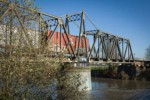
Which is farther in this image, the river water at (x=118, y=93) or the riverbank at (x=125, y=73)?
the riverbank at (x=125, y=73)

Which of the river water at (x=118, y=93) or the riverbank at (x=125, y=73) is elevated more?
the riverbank at (x=125, y=73)

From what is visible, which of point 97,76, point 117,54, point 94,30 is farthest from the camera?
point 97,76

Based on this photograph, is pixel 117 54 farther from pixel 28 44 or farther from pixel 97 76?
pixel 28 44

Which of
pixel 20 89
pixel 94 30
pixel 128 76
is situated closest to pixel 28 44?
pixel 20 89

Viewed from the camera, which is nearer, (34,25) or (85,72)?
(34,25)

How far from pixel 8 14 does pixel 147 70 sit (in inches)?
2916

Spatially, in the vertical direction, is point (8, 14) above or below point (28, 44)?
above

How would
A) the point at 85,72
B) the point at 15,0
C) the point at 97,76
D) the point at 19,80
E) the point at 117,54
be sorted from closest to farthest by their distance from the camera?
1. the point at 19,80
2. the point at 15,0
3. the point at 85,72
4. the point at 117,54
5. the point at 97,76

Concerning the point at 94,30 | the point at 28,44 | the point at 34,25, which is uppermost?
the point at 94,30

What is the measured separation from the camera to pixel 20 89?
41.5ft

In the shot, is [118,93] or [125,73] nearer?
[118,93]

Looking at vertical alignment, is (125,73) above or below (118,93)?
above

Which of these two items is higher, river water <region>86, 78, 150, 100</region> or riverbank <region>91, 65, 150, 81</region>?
riverbank <region>91, 65, 150, 81</region>

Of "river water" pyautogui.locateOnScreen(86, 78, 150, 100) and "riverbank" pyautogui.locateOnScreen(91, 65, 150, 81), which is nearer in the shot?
"river water" pyautogui.locateOnScreen(86, 78, 150, 100)
